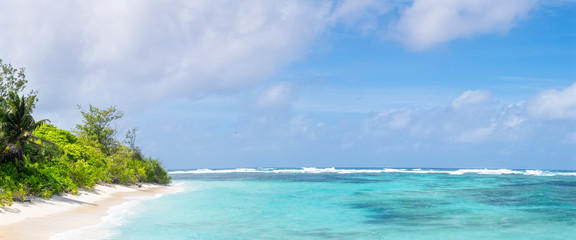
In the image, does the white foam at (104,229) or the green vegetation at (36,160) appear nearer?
the white foam at (104,229)

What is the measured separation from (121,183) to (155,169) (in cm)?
969

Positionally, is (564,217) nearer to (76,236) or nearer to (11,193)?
(76,236)

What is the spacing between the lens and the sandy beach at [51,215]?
13.8m

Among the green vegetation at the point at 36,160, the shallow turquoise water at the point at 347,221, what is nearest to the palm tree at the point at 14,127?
the green vegetation at the point at 36,160

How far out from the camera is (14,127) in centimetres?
1978

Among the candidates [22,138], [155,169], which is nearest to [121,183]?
[155,169]

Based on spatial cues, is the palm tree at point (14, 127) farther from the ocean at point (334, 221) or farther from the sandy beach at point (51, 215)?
the ocean at point (334, 221)

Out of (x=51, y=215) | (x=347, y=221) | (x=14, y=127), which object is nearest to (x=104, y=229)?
(x=51, y=215)

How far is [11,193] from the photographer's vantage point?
16.5m

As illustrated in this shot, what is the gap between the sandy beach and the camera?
45.2ft

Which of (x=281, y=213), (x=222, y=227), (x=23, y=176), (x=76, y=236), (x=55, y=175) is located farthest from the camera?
(x=281, y=213)

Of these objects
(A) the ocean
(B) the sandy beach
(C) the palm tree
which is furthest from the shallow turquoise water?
(C) the palm tree

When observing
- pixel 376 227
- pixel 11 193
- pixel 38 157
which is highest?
pixel 38 157

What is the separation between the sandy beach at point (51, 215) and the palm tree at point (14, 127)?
7.96 ft
